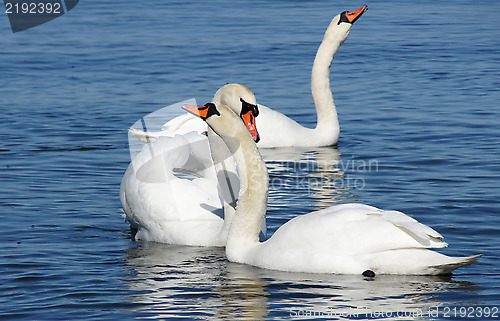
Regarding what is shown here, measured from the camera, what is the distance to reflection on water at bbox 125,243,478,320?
6484 mm

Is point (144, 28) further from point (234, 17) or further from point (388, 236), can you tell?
point (388, 236)

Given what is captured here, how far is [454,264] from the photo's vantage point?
271 inches

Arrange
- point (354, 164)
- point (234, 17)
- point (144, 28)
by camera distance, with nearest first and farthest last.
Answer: point (354, 164) → point (144, 28) → point (234, 17)

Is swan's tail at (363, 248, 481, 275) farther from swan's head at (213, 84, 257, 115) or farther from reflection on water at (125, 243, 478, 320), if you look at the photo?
swan's head at (213, 84, 257, 115)

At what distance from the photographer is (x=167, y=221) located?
328 inches

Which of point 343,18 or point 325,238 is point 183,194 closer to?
point 325,238

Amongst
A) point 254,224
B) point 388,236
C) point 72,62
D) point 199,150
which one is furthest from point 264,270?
point 72,62

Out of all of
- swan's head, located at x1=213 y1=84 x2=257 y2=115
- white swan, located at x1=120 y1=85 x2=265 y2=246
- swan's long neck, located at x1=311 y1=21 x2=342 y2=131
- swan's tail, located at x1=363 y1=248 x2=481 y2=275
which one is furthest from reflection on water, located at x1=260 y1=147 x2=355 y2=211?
swan's tail, located at x1=363 y1=248 x2=481 y2=275

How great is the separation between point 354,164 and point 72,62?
8154mm

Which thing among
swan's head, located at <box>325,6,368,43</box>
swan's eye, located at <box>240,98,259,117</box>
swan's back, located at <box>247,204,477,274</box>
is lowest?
swan's back, located at <box>247,204,477,274</box>

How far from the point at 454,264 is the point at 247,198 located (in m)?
1.75

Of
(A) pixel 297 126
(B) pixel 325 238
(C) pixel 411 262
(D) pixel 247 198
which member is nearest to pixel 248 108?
(D) pixel 247 198

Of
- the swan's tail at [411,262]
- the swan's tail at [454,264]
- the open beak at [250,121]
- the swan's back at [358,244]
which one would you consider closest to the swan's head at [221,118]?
the open beak at [250,121]

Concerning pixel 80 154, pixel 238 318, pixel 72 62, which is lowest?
pixel 238 318
